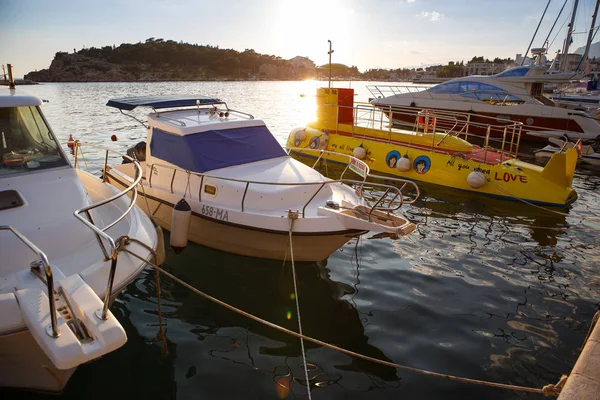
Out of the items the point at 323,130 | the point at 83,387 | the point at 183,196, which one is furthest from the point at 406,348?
the point at 323,130

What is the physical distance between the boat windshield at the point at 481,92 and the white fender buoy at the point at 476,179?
1306cm

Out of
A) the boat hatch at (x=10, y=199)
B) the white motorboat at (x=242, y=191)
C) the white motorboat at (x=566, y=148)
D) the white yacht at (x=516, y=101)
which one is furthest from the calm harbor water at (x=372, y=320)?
the white yacht at (x=516, y=101)

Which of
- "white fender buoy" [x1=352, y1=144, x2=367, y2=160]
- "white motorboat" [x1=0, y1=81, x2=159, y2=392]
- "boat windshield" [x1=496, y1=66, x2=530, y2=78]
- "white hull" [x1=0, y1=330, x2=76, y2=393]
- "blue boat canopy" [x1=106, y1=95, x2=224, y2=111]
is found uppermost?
"boat windshield" [x1=496, y1=66, x2=530, y2=78]

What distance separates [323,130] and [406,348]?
1153 centimetres

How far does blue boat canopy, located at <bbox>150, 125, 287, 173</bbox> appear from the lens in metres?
7.66

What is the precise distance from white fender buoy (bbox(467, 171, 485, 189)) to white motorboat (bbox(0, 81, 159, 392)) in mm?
9518

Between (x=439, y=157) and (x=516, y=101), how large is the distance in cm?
1326

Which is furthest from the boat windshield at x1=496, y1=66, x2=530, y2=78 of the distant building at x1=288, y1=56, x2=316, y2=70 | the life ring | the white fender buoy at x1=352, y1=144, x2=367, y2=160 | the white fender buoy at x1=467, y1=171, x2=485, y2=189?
the distant building at x1=288, y1=56, x2=316, y2=70

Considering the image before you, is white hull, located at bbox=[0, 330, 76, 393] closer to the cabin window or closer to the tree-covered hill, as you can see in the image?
the cabin window

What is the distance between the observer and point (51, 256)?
4.21 metres

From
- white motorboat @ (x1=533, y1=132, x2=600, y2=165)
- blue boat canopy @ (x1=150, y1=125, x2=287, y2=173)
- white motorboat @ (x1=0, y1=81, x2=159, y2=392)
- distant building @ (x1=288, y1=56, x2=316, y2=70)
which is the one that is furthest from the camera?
distant building @ (x1=288, y1=56, x2=316, y2=70)

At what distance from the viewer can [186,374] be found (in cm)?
482

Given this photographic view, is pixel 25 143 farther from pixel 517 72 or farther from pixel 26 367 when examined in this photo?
pixel 517 72

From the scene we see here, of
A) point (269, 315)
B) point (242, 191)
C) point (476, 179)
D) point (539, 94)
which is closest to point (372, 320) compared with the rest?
point (269, 315)
